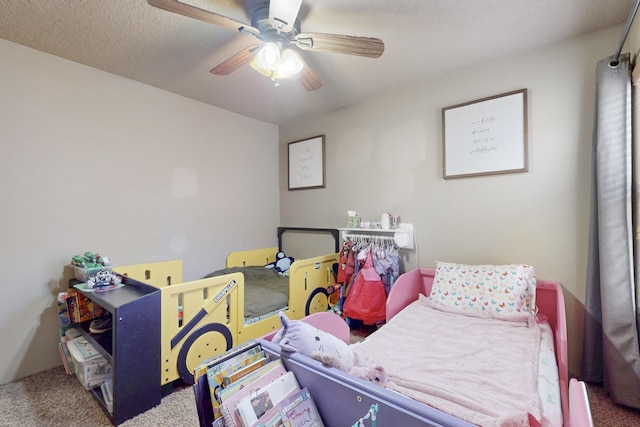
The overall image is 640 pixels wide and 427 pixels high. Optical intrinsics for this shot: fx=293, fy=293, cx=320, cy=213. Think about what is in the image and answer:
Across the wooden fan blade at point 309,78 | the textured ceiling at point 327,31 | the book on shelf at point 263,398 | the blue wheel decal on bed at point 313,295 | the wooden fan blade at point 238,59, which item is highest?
the textured ceiling at point 327,31

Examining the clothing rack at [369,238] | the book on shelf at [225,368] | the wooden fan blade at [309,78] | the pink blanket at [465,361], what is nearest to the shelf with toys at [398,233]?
the clothing rack at [369,238]

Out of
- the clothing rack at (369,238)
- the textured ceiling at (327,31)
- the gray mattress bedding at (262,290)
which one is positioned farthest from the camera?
the clothing rack at (369,238)

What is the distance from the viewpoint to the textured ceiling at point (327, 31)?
5.14 feet

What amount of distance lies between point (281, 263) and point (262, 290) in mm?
664

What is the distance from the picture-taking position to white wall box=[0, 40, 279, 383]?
1.92 metres

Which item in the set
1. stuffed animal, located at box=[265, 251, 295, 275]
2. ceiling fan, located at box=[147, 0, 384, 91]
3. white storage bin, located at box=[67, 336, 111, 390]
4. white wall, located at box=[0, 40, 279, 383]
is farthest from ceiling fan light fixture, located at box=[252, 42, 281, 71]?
stuffed animal, located at box=[265, 251, 295, 275]

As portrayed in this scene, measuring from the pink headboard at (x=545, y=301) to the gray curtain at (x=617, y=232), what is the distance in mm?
234

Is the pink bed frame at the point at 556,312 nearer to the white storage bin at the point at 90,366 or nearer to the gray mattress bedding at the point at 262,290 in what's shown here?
the gray mattress bedding at the point at 262,290

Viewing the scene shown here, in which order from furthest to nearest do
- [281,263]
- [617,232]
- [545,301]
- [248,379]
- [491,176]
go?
[281,263]
[491,176]
[545,301]
[617,232]
[248,379]

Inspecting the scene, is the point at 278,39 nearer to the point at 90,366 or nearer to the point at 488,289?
the point at 488,289

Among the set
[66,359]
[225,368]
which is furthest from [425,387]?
[66,359]

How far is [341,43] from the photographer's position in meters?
1.51

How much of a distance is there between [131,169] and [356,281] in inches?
81.9

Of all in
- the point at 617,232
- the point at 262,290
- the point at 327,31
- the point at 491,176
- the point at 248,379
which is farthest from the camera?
the point at 262,290
